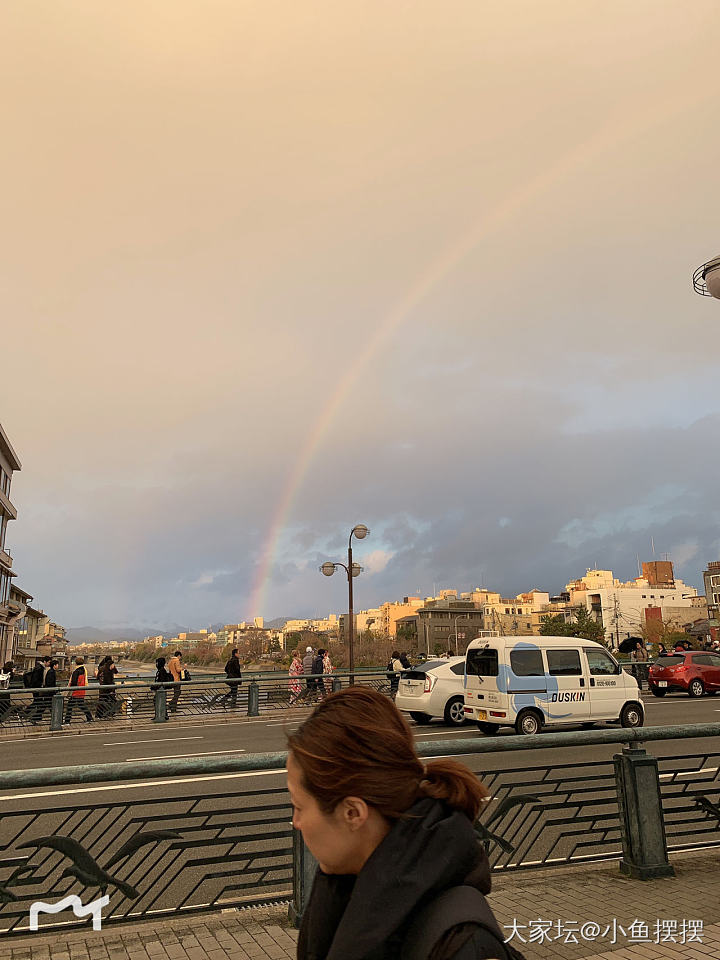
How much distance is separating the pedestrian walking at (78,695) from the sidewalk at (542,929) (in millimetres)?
16390

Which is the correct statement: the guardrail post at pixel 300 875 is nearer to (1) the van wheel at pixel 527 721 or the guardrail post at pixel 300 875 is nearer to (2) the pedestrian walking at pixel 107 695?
(1) the van wheel at pixel 527 721

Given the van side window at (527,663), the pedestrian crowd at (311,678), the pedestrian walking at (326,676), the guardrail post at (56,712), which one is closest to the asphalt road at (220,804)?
the guardrail post at (56,712)

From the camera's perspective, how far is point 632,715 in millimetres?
16578

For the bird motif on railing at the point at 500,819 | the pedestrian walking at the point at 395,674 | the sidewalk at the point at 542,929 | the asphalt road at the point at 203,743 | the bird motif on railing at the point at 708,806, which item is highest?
the pedestrian walking at the point at 395,674

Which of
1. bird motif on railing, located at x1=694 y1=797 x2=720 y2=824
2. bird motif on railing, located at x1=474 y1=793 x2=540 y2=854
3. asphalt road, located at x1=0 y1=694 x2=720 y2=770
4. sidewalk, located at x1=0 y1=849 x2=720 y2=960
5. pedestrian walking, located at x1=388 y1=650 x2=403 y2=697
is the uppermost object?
pedestrian walking, located at x1=388 y1=650 x2=403 y2=697

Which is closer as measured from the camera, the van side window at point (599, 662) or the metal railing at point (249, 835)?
the metal railing at point (249, 835)

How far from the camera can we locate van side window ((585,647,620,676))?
1630cm

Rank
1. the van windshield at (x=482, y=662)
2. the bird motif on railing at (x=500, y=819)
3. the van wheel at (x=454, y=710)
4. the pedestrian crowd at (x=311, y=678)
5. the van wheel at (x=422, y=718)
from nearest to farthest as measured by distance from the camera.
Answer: the bird motif on railing at (x=500, y=819)
the van windshield at (x=482, y=662)
the van wheel at (x=454, y=710)
the van wheel at (x=422, y=718)
the pedestrian crowd at (x=311, y=678)

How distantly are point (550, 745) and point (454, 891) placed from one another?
14.5 ft

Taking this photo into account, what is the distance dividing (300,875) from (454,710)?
13863mm

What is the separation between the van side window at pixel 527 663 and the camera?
15383 millimetres

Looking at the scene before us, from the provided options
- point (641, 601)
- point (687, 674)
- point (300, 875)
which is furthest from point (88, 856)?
→ point (641, 601)

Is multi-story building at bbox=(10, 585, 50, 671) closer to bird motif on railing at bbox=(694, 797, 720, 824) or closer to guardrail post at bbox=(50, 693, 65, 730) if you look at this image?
guardrail post at bbox=(50, 693, 65, 730)

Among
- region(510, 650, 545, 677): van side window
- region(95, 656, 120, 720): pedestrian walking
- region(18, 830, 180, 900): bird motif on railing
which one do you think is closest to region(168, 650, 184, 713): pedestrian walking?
region(95, 656, 120, 720): pedestrian walking
